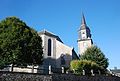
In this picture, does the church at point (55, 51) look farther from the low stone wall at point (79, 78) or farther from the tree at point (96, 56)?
the low stone wall at point (79, 78)

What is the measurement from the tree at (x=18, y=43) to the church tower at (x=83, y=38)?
97.5 ft

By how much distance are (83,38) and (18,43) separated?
36240 mm

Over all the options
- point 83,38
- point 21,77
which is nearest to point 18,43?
point 21,77

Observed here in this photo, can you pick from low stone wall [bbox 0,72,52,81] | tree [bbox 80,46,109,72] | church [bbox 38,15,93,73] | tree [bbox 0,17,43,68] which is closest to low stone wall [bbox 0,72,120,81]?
low stone wall [bbox 0,72,52,81]

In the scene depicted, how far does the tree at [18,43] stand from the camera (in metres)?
31.1

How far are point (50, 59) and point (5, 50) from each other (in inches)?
729

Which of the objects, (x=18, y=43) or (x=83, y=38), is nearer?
(x=18, y=43)

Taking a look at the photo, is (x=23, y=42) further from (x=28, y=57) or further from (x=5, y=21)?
(x=5, y=21)

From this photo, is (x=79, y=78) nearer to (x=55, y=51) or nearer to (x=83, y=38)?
(x=55, y=51)

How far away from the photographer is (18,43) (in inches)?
1273

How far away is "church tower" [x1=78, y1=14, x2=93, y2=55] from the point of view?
210 ft

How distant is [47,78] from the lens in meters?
20.0

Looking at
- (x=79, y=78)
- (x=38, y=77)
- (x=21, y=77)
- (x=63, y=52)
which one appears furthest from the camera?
(x=63, y=52)

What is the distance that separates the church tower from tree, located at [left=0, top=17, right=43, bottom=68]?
29715 millimetres
